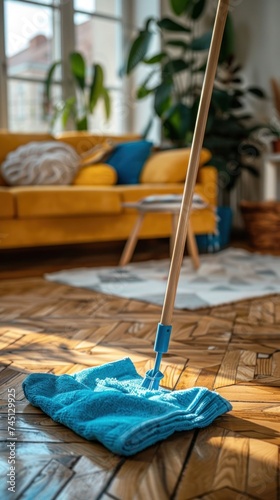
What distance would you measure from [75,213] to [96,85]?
3.95 ft

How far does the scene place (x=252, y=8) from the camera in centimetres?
416

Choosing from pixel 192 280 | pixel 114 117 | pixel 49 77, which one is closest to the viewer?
pixel 192 280

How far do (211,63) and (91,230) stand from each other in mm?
1961

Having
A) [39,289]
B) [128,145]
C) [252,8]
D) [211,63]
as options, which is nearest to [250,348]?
[211,63]

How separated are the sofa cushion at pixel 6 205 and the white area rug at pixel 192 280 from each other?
32 centimetres

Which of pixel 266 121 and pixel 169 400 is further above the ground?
pixel 266 121

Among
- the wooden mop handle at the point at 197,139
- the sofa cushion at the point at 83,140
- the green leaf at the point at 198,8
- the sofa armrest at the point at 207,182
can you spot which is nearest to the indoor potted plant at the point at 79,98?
the sofa cushion at the point at 83,140

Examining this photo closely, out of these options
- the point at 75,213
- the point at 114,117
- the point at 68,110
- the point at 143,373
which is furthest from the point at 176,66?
the point at 143,373

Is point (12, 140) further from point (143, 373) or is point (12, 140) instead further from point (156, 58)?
point (143, 373)

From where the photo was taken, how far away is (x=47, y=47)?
152 inches

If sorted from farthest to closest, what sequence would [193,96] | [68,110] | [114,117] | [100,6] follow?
1. [114,117]
2. [100,6]
3. [193,96]
4. [68,110]

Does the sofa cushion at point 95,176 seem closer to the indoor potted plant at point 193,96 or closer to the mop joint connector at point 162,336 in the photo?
the indoor potted plant at point 193,96

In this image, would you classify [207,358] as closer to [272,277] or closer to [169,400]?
[169,400]

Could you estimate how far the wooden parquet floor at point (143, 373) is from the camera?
78cm
